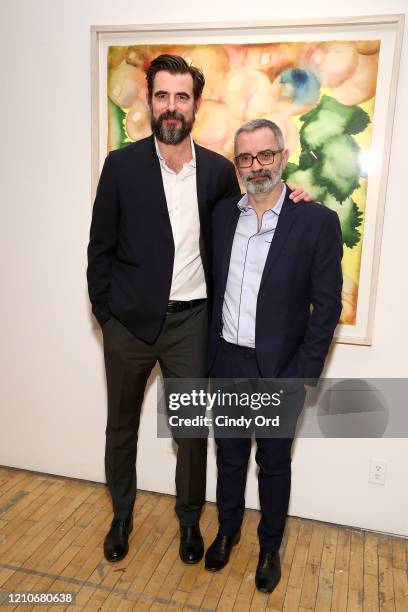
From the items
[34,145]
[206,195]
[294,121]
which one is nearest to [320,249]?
[206,195]

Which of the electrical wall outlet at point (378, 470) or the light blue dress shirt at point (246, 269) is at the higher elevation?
the light blue dress shirt at point (246, 269)

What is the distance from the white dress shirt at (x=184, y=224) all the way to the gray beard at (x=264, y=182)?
0.88 ft

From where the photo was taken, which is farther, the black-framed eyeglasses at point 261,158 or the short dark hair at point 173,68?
the short dark hair at point 173,68

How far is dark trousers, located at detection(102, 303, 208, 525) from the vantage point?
2.12 m

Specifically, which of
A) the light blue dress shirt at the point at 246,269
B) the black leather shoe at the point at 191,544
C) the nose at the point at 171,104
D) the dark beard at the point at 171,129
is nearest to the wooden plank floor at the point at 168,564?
the black leather shoe at the point at 191,544

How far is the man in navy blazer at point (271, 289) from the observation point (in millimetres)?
1852

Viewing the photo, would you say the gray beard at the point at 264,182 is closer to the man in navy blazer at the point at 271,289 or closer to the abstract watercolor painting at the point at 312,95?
the man in navy blazer at the point at 271,289

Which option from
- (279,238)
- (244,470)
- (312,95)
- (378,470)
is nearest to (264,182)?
(279,238)

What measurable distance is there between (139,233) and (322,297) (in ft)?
2.44

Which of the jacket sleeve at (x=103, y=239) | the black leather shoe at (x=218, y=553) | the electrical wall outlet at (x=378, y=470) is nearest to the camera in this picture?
the jacket sleeve at (x=103, y=239)

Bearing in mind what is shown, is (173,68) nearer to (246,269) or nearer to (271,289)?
(246,269)

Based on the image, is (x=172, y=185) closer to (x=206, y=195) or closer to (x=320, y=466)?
(x=206, y=195)

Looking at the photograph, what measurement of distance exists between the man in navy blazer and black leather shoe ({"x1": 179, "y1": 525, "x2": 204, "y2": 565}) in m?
0.29

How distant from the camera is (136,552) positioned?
229 centimetres
